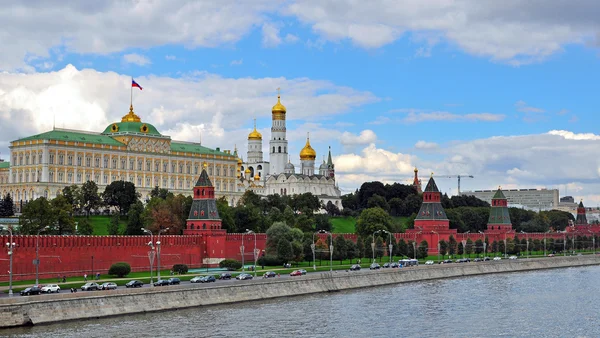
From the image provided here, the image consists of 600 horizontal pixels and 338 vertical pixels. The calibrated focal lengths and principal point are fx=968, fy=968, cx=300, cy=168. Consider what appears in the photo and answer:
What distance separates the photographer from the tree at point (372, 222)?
339ft

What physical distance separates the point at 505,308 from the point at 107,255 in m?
29.9

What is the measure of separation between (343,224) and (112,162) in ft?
114

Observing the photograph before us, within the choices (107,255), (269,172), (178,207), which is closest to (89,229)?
(178,207)

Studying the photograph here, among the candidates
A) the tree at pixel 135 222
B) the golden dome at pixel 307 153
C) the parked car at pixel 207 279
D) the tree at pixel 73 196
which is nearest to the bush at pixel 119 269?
the parked car at pixel 207 279

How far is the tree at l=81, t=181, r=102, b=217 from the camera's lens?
110688 mm

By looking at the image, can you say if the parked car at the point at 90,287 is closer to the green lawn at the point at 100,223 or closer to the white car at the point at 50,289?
the white car at the point at 50,289

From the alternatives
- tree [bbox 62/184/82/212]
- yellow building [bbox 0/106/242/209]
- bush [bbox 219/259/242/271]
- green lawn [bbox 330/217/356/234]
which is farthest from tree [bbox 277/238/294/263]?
green lawn [bbox 330/217/356/234]

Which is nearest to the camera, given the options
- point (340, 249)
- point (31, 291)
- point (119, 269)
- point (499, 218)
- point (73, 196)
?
point (31, 291)

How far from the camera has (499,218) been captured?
127438mm

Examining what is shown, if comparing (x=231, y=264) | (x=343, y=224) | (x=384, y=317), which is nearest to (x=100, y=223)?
(x=231, y=264)

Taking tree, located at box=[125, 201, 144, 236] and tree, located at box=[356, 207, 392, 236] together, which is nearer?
tree, located at box=[125, 201, 144, 236]

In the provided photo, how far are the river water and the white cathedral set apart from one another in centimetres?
9399

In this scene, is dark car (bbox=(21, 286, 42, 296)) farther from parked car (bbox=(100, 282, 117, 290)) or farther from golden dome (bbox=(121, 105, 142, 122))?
golden dome (bbox=(121, 105, 142, 122))

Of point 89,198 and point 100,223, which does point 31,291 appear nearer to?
point 100,223
